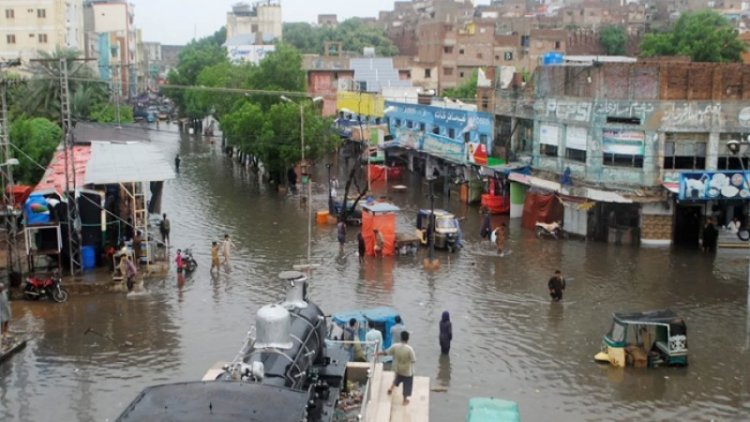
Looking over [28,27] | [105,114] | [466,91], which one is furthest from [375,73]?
[28,27]

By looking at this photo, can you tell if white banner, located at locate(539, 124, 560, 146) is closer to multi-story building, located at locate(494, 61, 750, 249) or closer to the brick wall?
multi-story building, located at locate(494, 61, 750, 249)

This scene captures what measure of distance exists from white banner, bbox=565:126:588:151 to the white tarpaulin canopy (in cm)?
1537

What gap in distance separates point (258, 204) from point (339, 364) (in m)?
28.5

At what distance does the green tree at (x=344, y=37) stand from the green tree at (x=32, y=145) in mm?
74300

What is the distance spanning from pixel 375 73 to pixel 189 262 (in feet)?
165

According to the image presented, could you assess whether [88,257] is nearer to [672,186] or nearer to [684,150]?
[672,186]

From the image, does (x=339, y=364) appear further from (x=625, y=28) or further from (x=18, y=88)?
(x=625, y=28)

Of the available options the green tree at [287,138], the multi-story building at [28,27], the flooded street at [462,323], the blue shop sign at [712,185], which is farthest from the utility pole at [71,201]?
the multi-story building at [28,27]

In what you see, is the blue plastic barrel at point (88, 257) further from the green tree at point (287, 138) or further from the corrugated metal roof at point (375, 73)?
the corrugated metal roof at point (375, 73)

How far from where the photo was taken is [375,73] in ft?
251

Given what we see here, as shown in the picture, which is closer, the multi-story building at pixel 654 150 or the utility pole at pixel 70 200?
the utility pole at pixel 70 200

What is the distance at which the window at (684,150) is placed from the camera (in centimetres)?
3288

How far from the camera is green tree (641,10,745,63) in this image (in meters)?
71.5

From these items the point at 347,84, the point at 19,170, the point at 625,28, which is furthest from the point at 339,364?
the point at 625,28
